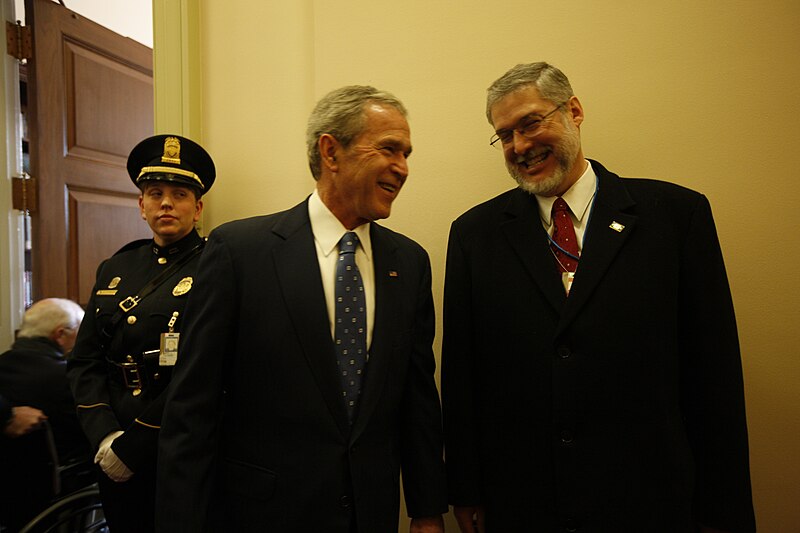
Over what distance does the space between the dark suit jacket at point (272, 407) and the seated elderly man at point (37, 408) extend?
1.20 meters

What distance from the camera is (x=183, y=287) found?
5.88 ft

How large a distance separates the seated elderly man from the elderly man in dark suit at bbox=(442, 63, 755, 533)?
1.72 m

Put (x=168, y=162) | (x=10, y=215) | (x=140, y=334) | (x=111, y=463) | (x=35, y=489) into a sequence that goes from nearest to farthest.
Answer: (x=111, y=463)
(x=140, y=334)
(x=168, y=162)
(x=35, y=489)
(x=10, y=215)

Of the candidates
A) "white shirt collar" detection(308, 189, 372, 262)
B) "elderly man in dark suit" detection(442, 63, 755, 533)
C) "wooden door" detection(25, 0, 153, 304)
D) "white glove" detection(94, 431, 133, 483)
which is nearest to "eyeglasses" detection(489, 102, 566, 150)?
"elderly man in dark suit" detection(442, 63, 755, 533)

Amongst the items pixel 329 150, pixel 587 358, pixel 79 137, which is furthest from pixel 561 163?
pixel 79 137

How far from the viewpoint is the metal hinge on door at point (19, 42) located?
8.95ft

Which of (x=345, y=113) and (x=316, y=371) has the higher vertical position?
(x=345, y=113)

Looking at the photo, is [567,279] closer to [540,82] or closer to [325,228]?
[540,82]

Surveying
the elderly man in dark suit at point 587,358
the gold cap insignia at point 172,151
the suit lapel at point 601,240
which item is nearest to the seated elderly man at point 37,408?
the gold cap insignia at point 172,151

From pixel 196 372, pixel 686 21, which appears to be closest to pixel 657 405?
pixel 196 372

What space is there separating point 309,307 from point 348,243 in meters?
0.21

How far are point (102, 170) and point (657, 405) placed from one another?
305 cm

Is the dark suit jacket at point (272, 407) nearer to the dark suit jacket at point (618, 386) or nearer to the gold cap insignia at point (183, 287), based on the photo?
the dark suit jacket at point (618, 386)

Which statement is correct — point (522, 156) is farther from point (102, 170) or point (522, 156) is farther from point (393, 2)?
point (102, 170)
